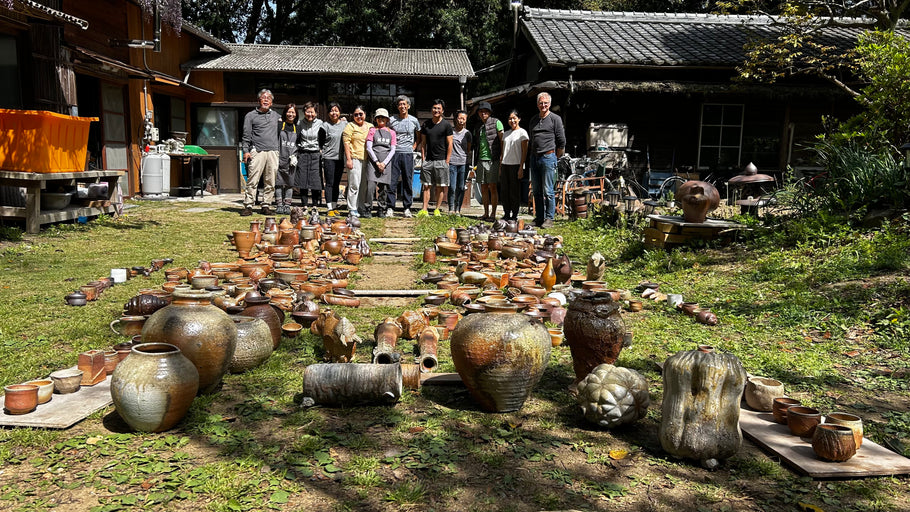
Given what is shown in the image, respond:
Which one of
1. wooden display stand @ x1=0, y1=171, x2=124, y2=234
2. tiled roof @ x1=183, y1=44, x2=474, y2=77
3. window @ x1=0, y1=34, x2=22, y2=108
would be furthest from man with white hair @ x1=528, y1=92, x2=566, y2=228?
tiled roof @ x1=183, y1=44, x2=474, y2=77

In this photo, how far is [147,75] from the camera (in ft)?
42.2

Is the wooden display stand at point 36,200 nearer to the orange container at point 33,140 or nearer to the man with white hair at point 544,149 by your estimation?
the orange container at point 33,140

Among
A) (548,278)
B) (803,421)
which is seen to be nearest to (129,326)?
(548,278)

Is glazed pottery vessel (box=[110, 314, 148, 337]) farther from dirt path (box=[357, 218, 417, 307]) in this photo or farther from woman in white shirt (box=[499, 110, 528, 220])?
woman in white shirt (box=[499, 110, 528, 220])

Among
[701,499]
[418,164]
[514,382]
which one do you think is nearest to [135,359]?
[514,382]

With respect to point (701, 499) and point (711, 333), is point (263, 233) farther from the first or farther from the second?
point (701, 499)

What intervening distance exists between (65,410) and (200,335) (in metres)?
0.60

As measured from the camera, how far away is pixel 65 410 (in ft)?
9.00

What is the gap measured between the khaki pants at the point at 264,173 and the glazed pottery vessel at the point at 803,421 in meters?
8.85

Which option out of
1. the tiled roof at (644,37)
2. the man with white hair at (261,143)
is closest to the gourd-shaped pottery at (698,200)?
the man with white hair at (261,143)

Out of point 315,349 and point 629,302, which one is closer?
point 315,349

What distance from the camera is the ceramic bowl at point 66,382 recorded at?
292 cm

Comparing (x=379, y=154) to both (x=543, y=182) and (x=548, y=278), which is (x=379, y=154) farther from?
(x=548, y=278)

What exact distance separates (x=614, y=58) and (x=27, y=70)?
1006cm
